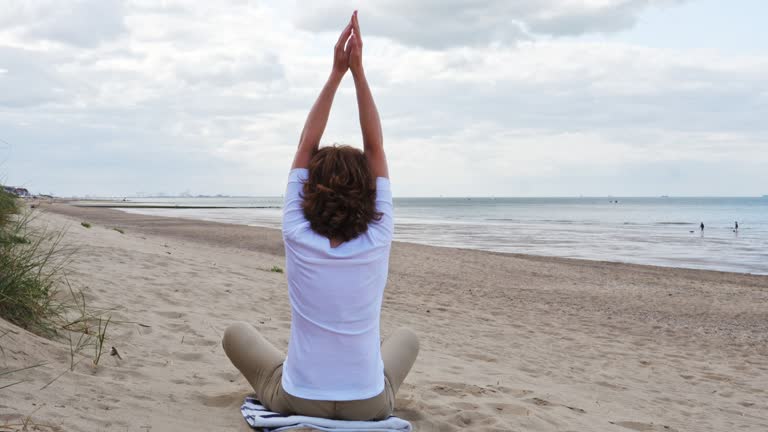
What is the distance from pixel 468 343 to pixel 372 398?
4.03m

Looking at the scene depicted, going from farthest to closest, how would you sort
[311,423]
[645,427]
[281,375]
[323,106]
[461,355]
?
1. [461,355]
2. [645,427]
3. [281,375]
4. [323,106]
5. [311,423]

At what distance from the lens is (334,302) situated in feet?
8.83

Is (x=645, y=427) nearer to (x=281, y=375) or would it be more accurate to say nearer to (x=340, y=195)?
(x=281, y=375)

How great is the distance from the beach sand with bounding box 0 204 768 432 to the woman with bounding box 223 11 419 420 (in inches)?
26.4

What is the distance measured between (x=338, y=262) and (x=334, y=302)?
19 centimetres

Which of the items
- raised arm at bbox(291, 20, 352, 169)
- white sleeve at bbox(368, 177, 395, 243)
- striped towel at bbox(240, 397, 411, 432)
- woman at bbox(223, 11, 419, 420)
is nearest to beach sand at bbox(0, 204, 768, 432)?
striped towel at bbox(240, 397, 411, 432)

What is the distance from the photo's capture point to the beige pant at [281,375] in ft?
9.34

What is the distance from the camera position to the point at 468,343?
6.72m

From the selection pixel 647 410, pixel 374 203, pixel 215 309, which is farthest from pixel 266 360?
pixel 215 309

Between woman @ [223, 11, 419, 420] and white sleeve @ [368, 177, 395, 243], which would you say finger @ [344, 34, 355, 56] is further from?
white sleeve @ [368, 177, 395, 243]

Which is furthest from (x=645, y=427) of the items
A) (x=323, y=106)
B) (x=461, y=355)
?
(x=323, y=106)

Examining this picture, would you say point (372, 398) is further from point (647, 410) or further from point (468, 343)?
point (468, 343)

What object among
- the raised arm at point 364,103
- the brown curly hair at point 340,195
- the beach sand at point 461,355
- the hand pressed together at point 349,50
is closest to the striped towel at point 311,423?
the beach sand at point 461,355

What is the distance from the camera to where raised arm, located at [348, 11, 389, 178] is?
9.63 ft
